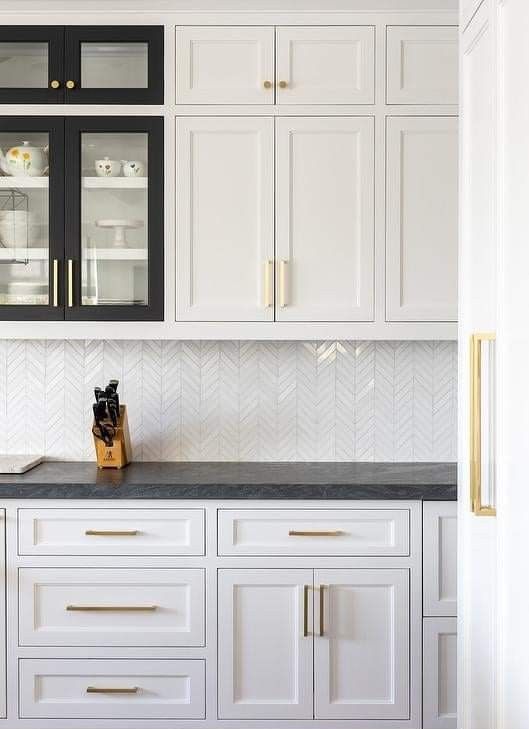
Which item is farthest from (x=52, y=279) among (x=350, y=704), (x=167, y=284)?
(x=350, y=704)

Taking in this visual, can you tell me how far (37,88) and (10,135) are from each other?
0.63 ft

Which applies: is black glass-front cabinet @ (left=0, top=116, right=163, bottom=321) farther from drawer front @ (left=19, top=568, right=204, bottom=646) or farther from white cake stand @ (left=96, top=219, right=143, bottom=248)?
drawer front @ (left=19, top=568, right=204, bottom=646)

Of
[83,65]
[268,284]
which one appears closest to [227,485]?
[268,284]

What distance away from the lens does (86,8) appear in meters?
2.76

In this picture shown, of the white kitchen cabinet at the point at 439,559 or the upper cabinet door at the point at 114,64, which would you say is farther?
the upper cabinet door at the point at 114,64

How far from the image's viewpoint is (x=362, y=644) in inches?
101

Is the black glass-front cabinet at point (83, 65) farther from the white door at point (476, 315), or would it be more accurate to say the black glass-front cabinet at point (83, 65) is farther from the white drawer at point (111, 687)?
the white drawer at point (111, 687)

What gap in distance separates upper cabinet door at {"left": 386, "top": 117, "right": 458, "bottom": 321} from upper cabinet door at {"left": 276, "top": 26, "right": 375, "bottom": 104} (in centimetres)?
20

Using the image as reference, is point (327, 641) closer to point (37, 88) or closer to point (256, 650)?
point (256, 650)

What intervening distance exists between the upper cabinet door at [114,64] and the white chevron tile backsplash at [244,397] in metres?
0.93

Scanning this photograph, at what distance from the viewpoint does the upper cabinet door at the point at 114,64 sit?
2.76 m

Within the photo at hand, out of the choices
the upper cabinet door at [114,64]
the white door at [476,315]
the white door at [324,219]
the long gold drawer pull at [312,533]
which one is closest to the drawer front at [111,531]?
the long gold drawer pull at [312,533]

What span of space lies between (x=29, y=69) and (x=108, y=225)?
24.6 inches

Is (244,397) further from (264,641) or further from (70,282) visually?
(264,641)
